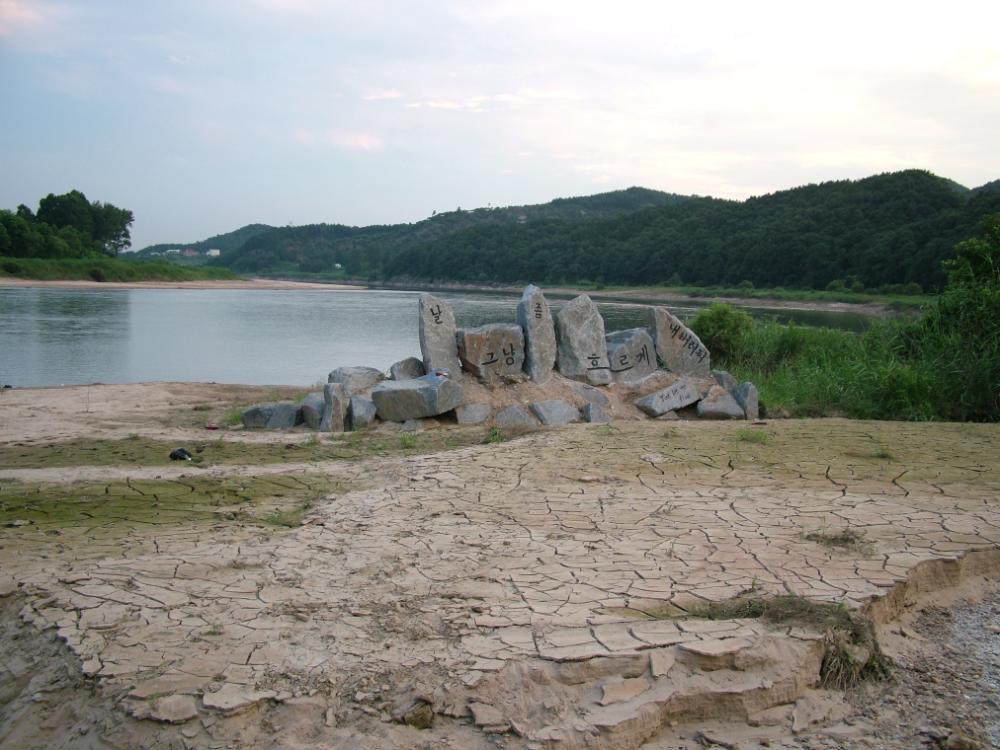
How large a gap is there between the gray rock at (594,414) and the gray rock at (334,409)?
8.99ft

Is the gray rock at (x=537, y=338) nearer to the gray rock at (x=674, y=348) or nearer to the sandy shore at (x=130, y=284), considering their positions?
the gray rock at (x=674, y=348)

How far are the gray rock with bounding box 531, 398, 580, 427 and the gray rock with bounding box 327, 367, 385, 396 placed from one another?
6.85ft

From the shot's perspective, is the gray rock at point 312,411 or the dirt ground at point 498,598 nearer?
the dirt ground at point 498,598

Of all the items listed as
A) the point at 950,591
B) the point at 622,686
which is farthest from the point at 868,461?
the point at 622,686

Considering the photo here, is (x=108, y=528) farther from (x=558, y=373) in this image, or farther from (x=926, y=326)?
(x=926, y=326)

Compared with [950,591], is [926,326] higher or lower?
higher

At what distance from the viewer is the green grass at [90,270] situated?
4609 cm

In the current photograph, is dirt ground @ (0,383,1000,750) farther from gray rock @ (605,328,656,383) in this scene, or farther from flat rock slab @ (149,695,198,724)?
gray rock @ (605,328,656,383)

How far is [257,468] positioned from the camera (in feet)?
22.4

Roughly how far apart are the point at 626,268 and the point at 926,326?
36.7 metres

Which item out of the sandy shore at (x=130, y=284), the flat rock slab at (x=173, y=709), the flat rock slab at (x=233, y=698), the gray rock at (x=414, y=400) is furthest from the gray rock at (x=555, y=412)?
the sandy shore at (x=130, y=284)

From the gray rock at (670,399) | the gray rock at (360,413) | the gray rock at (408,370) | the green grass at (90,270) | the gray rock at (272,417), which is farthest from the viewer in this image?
the green grass at (90,270)

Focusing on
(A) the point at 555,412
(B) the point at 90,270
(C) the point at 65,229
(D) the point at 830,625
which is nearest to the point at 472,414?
(A) the point at 555,412

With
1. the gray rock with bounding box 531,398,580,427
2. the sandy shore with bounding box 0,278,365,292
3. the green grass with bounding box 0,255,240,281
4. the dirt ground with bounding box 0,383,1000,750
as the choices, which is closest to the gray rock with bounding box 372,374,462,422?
the gray rock with bounding box 531,398,580,427
